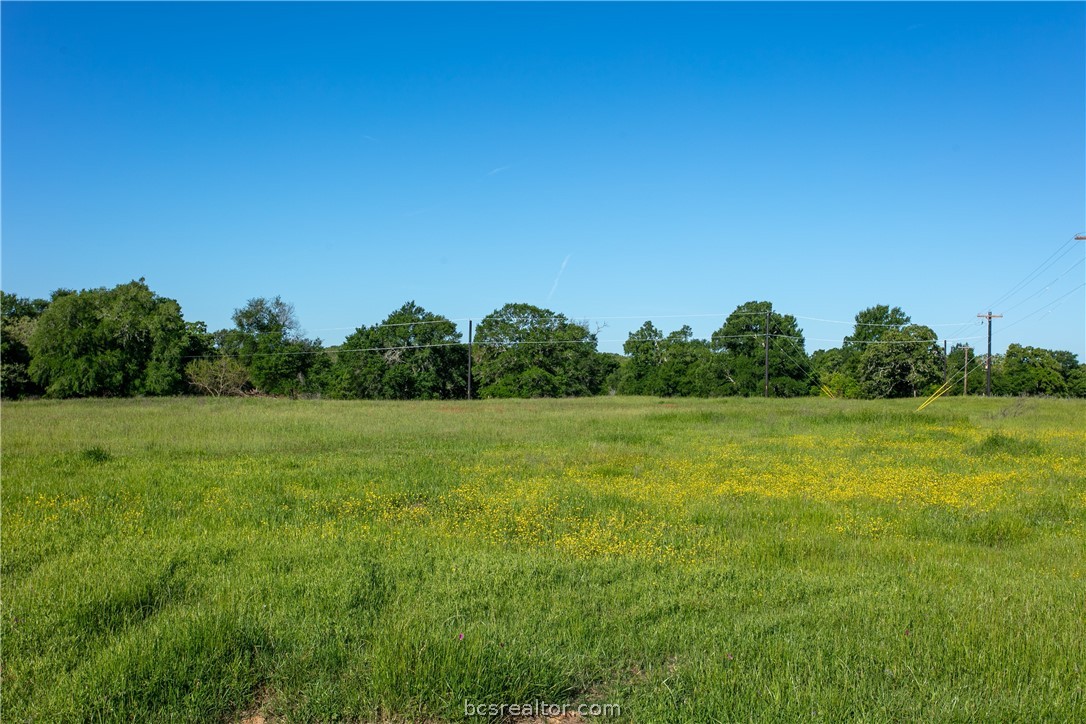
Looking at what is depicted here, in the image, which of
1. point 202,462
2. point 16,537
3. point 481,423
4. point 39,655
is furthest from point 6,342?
point 39,655

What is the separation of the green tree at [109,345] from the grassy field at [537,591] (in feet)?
158

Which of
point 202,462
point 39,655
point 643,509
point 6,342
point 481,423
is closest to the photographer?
point 39,655

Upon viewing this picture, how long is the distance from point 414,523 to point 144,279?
245ft

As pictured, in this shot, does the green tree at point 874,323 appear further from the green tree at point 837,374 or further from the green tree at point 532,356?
the green tree at point 532,356

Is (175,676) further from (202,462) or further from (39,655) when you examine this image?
(202,462)

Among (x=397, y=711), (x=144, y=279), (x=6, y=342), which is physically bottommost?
(x=397, y=711)

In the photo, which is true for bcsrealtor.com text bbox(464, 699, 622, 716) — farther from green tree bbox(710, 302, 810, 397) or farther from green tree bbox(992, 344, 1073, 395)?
green tree bbox(992, 344, 1073, 395)

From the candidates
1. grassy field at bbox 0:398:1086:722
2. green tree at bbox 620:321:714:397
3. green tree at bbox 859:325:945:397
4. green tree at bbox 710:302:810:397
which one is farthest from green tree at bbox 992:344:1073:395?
grassy field at bbox 0:398:1086:722

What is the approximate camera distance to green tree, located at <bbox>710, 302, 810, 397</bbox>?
76.1m

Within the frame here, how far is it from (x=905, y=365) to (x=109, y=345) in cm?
7856

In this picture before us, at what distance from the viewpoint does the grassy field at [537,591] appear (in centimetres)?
484

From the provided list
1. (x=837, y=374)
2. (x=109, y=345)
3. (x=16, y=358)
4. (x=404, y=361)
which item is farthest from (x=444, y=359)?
(x=837, y=374)

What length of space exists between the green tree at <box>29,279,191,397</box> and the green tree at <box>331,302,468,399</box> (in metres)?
15.7

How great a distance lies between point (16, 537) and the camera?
345 inches
